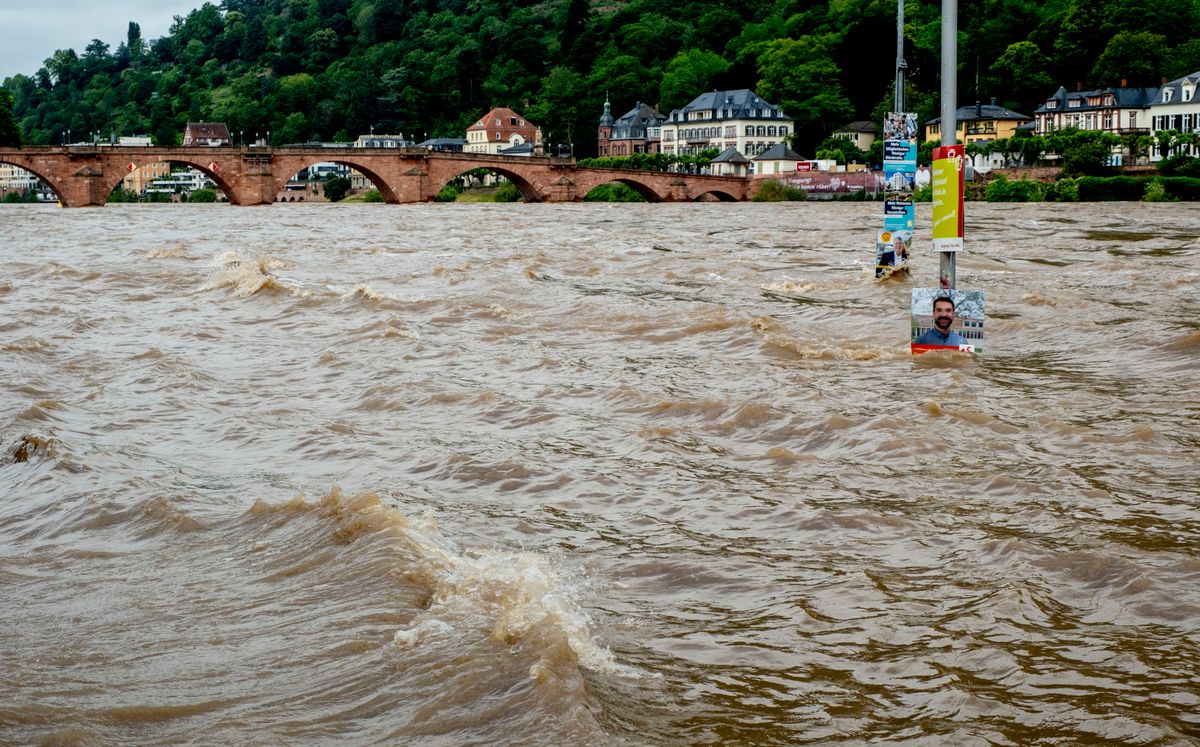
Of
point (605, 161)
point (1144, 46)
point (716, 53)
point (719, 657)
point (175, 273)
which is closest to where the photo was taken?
point (719, 657)

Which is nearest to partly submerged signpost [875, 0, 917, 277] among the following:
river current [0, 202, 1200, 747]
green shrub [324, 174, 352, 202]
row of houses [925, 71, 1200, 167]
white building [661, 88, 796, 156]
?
river current [0, 202, 1200, 747]

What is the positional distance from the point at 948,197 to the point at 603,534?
228 inches

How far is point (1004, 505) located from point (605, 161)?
10873cm

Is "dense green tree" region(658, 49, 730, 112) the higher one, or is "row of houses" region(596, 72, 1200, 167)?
"dense green tree" region(658, 49, 730, 112)

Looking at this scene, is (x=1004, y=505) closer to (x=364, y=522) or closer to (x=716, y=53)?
(x=364, y=522)

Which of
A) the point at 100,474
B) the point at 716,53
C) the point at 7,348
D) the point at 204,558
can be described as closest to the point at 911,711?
the point at 204,558

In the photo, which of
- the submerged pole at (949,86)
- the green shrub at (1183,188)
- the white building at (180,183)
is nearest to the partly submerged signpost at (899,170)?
the submerged pole at (949,86)

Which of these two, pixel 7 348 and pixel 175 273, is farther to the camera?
pixel 175 273

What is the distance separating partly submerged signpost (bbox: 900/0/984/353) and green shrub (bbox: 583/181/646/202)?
78.3 metres

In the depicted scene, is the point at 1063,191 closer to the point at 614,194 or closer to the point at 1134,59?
the point at 614,194

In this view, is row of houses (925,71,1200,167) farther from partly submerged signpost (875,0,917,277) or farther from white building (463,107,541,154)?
partly submerged signpost (875,0,917,277)

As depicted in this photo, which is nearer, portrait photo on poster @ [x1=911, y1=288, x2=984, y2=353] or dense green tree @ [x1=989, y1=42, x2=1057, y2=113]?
portrait photo on poster @ [x1=911, y1=288, x2=984, y2=353]

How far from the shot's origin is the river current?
4422 millimetres

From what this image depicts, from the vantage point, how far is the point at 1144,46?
99250 millimetres
